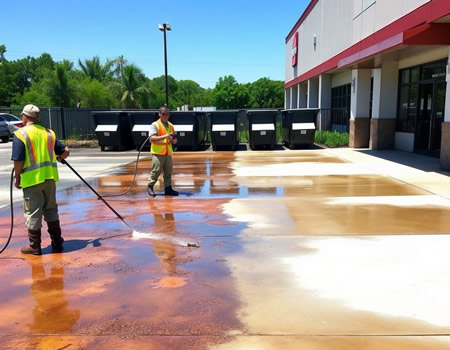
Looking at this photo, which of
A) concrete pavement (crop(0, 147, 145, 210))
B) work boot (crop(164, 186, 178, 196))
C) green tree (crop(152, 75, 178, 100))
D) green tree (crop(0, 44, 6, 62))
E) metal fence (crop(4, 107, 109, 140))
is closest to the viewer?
work boot (crop(164, 186, 178, 196))

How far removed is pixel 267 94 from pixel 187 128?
9263cm

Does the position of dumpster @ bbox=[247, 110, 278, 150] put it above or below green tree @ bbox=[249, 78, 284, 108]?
below

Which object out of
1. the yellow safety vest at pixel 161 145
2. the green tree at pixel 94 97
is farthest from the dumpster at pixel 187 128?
the green tree at pixel 94 97

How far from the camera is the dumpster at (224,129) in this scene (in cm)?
1881

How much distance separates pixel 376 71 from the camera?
55.9 feet

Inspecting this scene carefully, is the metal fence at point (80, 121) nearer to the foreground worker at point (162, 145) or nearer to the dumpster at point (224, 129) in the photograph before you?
the dumpster at point (224, 129)

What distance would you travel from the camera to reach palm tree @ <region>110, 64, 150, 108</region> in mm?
50219

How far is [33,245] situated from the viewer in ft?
17.6

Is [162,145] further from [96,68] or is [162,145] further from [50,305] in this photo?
[96,68]

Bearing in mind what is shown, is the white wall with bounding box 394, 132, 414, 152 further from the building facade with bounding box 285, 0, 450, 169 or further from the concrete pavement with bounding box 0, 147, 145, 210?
the concrete pavement with bounding box 0, 147, 145, 210

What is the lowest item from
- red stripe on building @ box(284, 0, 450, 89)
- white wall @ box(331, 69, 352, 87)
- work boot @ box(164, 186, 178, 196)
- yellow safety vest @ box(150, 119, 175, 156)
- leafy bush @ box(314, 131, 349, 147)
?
work boot @ box(164, 186, 178, 196)

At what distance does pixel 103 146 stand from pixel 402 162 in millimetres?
13058

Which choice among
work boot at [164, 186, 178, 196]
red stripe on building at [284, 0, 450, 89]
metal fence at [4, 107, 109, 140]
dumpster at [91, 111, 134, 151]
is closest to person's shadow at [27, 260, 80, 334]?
work boot at [164, 186, 178, 196]

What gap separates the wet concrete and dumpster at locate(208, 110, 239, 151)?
1043cm
